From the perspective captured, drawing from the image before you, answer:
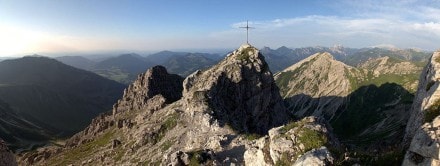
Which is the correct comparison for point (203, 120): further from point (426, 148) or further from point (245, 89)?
point (426, 148)

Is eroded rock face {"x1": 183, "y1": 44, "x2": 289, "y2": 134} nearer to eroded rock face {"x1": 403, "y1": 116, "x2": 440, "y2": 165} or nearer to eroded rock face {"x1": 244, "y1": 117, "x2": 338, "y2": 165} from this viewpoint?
eroded rock face {"x1": 244, "y1": 117, "x2": 338, "y2": 165}

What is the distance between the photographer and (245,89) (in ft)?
538

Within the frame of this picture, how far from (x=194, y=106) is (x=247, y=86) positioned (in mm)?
42923

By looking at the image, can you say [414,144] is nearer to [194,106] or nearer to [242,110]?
[194,106]

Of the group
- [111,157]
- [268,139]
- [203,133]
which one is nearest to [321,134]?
[268,139]

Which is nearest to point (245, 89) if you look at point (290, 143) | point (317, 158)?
point (290, 143)

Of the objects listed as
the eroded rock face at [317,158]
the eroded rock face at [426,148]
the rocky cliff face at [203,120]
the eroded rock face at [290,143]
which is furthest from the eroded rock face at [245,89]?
the eroded rock face at [426,148]

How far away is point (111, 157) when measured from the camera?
455ft

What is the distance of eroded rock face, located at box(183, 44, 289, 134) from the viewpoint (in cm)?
15312

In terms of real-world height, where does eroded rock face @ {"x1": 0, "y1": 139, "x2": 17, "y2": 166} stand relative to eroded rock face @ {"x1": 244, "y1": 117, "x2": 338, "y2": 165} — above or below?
below

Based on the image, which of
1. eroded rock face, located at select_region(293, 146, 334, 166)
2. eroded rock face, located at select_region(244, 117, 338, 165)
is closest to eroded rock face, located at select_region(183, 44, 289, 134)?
eroded rock face, located at select_region(244, 117, 338, 165)

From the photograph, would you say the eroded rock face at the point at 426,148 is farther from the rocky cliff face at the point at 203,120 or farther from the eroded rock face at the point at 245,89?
the eroded rock face at the point at 245,89

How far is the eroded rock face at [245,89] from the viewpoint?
153 m

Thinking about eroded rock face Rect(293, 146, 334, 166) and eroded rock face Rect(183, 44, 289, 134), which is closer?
eroded rock face Rect(293, 146, 334, 166)
